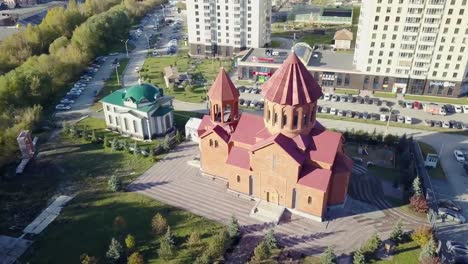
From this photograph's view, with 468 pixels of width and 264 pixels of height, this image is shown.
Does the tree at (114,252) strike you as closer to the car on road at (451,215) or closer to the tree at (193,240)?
the tree at (193,240)

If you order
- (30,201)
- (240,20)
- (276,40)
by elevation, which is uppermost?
(240,20)

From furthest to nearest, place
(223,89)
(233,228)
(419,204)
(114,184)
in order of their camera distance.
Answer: (114,184), (223,89), (419,204), (233,228)

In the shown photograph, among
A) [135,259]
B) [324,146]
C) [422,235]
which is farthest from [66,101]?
[422,235]

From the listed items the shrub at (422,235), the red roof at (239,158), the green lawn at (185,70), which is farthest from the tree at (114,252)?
the green lawn at (185,70)

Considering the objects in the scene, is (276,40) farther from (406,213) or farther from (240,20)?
(406,213)

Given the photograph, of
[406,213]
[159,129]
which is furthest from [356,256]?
[159,129]

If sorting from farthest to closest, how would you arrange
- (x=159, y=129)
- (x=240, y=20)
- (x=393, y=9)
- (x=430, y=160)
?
(x=240, y=20), (x=393, y=9), (x=159, y=129), (x=430, y=160)

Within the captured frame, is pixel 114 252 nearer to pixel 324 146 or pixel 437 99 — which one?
pixel 324 146
